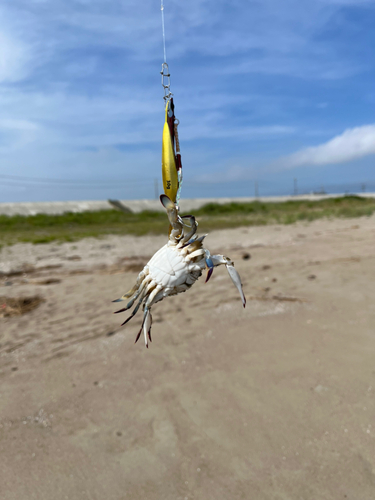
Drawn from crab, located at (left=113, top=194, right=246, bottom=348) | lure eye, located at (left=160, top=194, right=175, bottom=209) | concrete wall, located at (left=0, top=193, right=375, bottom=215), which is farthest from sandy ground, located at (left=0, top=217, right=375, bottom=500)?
concrete wall, located at (left=0, top=193, right=375, bottom=215)

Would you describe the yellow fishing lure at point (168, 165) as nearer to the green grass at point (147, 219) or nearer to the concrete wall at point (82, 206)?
the green grass at point (147, 219)

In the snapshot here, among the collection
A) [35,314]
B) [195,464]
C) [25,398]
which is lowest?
[195,464]

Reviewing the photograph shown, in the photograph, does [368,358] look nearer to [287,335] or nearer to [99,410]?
[287,335]

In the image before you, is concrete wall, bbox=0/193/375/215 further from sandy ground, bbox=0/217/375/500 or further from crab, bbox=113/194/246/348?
crab, bbox=113/194/246/348

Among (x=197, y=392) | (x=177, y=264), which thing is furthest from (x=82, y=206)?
(x=177, y=264)

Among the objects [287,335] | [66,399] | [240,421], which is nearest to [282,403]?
[240,421]

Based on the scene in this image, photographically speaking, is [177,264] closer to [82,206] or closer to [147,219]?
[147,219]

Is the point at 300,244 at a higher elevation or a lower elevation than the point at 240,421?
higher

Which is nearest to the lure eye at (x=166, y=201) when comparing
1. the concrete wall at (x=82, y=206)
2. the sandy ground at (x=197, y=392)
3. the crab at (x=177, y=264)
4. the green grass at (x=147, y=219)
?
the crab at (x=177, y=264)
